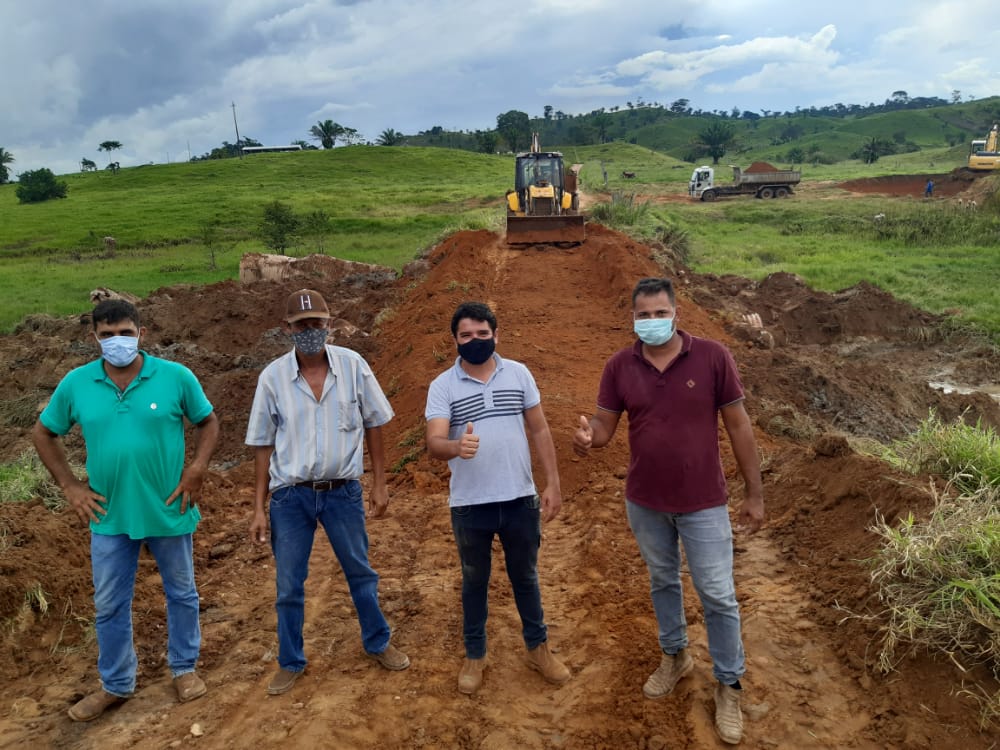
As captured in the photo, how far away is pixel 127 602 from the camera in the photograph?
3.52 metres

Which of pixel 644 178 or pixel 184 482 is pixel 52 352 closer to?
pixel 184 482

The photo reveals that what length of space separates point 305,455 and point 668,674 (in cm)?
203

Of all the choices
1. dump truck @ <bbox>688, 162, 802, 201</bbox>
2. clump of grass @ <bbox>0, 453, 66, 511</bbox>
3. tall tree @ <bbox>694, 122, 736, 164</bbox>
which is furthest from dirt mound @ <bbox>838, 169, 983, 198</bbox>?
clump of grass @ <bbox>0, 453, 66, 511</bbox>

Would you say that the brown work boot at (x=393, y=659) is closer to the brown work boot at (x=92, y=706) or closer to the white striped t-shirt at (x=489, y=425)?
the white striped t-shirt at (x=489, y=425)

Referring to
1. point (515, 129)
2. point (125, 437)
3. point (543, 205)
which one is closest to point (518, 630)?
point (125, 437)

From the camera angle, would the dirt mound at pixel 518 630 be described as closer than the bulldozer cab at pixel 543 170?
Yes

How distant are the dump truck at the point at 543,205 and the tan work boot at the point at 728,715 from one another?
16046 mm

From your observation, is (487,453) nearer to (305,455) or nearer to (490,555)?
(490,555)

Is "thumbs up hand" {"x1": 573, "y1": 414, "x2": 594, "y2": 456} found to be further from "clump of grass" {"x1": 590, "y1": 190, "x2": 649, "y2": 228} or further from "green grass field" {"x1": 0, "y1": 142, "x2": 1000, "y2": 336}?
"clump of grass" {"x1": 590, "y1": 190, "x2": 649, "y2": 228}

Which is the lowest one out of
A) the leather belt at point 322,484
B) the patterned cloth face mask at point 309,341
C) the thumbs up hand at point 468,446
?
the leather belt at point 322,484

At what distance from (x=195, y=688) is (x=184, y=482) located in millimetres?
1069

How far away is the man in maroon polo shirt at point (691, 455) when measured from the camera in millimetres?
3029

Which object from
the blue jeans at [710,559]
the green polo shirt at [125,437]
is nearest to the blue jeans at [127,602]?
the green polo shirt at [125,437]

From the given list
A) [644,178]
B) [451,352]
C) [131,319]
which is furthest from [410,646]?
[644,178]
